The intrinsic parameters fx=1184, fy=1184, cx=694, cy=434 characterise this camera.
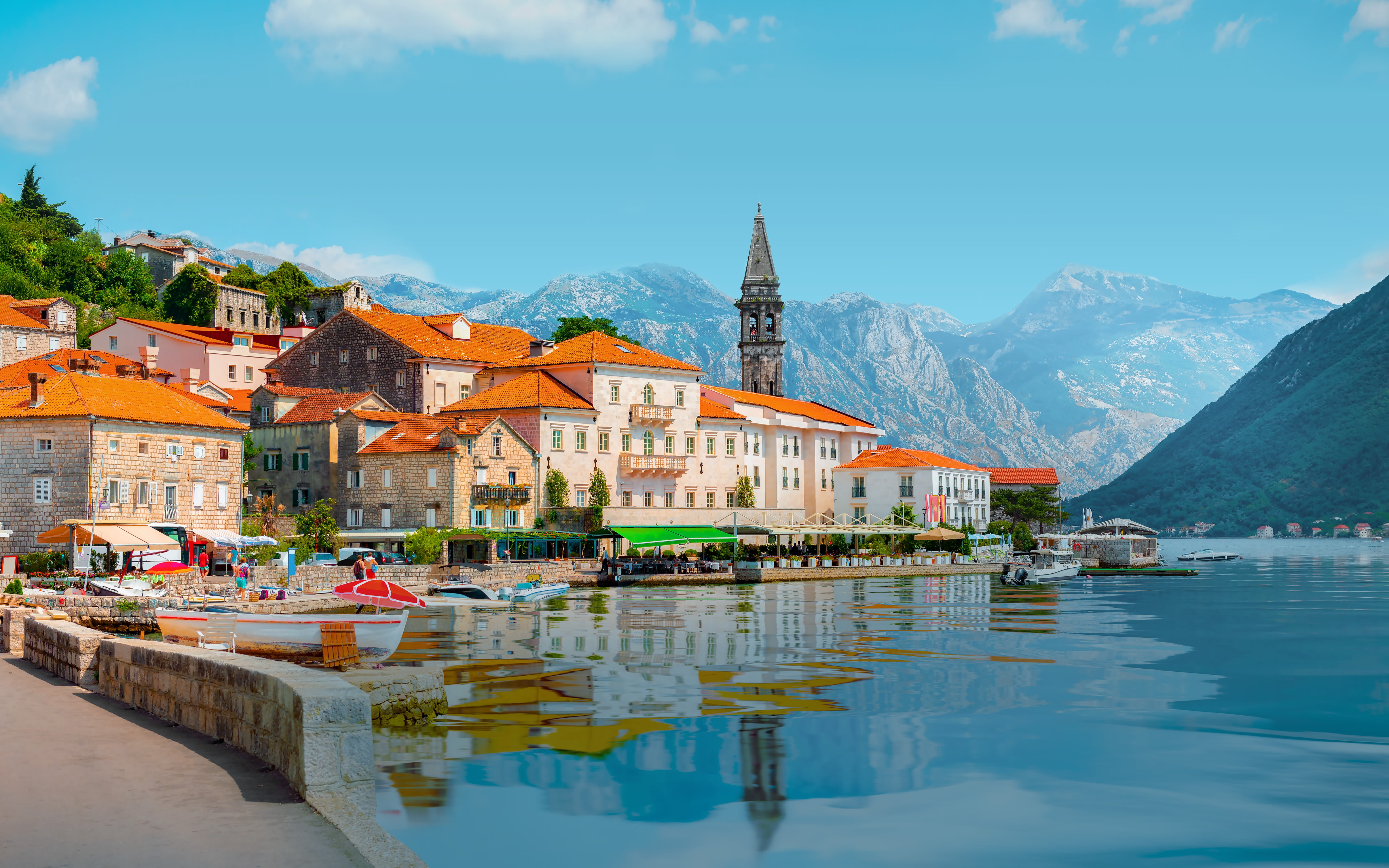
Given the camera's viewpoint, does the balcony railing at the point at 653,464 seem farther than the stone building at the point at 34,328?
No

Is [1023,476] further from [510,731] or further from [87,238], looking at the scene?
[510,731]

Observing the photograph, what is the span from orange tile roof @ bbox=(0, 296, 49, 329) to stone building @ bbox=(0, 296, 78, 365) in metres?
0.02

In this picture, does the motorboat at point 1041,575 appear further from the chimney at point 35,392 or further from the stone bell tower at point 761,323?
the chimney at point 35,392

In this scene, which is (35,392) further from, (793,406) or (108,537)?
(793,406)

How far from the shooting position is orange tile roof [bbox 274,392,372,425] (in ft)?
227

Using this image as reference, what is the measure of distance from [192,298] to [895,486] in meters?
61.8

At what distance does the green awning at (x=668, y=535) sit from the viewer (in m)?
69.9

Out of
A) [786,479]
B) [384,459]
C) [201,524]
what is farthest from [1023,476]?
[201,524]

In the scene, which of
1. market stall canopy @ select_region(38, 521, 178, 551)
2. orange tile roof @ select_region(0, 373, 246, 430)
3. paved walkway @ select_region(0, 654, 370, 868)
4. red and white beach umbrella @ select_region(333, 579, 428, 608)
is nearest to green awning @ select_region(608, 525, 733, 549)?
orange tile roof @ select_region(0, 373, 246, 430)

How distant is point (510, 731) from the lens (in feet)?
61.0

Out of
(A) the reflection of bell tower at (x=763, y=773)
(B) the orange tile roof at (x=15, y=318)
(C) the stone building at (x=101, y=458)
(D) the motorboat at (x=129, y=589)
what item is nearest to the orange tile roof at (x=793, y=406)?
(C) the stone building at (x=101, y=458)

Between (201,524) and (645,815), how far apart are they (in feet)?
161

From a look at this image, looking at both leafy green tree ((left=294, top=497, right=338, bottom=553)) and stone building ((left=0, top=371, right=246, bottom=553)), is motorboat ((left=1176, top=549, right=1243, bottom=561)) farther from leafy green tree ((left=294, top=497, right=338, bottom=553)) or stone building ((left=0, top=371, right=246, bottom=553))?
stone building ((left=0, top=371, right=246, bottom=553))

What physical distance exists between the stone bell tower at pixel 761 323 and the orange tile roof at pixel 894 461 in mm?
16351
